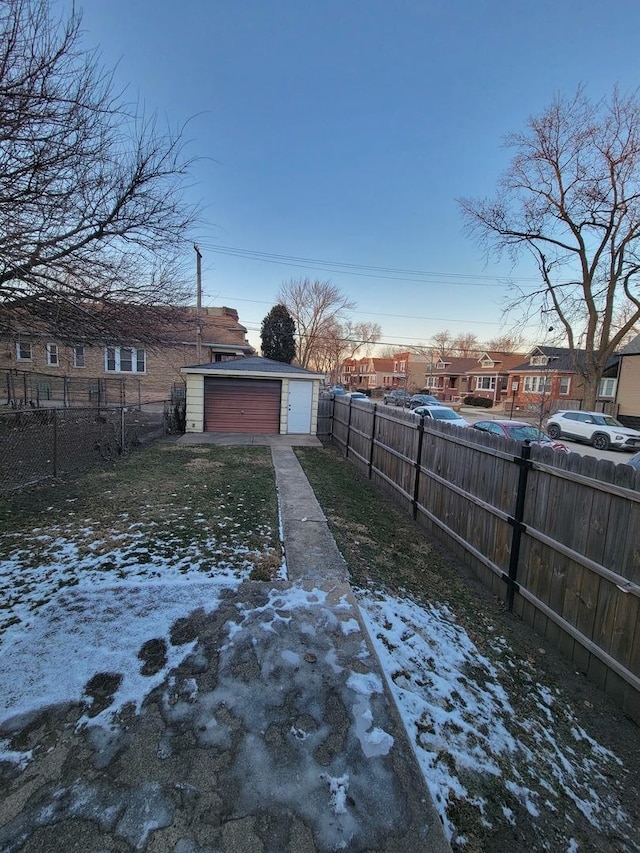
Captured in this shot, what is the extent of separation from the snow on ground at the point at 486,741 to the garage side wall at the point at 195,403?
12032 mm

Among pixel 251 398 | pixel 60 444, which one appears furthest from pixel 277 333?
pixel 60 444

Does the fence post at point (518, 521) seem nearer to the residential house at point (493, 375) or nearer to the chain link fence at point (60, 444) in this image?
the chain link fence at point (60, 444)

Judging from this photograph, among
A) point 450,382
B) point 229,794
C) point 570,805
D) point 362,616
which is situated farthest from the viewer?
point 450,382

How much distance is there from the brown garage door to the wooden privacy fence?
9.43 meters

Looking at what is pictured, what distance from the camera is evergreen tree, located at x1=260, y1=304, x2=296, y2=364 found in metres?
33.1

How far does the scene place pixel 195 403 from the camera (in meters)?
14.0

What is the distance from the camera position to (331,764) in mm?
1933

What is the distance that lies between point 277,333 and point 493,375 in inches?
1020

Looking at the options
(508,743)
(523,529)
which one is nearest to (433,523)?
(523,529)

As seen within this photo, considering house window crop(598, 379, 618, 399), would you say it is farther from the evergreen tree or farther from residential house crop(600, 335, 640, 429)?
the evergreen tree

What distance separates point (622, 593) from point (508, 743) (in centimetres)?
125

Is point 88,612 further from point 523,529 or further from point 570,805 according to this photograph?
point 523,529

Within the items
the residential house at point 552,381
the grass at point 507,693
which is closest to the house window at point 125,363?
the grass at point 507,693

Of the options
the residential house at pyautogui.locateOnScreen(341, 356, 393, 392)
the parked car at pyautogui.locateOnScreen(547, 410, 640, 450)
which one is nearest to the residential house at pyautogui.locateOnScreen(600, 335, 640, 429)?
the parked car at pyautogui.locateOnScreen(547, 410, 640, 450)
